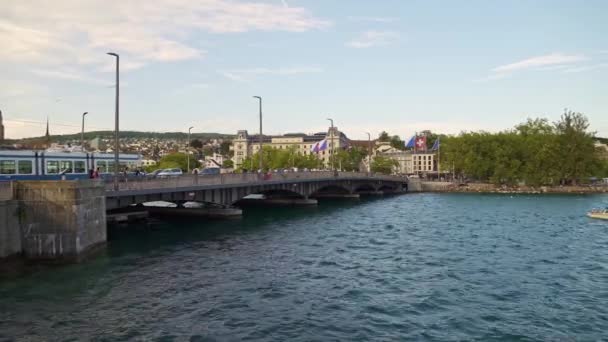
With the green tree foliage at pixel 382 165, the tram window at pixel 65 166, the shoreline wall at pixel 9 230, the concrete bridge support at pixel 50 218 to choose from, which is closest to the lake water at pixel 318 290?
the concrete bridge support at pixel 50 218

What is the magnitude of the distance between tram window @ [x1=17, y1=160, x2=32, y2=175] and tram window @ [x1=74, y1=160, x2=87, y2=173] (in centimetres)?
645

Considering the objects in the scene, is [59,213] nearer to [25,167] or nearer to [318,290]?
[25,167]

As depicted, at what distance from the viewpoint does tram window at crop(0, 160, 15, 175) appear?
39156 millimetres

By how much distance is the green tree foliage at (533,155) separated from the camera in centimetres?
13088

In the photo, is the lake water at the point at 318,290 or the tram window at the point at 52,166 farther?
the tram window at the point at 52,166

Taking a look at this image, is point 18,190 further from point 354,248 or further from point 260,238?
point 354,248

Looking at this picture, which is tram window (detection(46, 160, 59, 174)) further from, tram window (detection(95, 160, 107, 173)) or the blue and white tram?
tram window (detection(95, 160, 107, 173))

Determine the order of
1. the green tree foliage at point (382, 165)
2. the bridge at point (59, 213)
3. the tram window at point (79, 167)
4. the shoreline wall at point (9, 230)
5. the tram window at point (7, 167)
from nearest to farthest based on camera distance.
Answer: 1. the shoreline wall at point (9, 230)
2. the bridge at point (59, 213)
3. the tram window at point (7, 167)
4. the tram window at point (79, 167)
5. the green tree foliage at point (382, 165)

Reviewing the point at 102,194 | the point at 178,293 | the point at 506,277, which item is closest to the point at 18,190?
the point at 102,194

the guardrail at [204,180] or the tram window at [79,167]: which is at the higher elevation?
the tram window at [79,167]

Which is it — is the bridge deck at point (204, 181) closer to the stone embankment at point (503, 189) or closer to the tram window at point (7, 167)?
the tram window at point (7, 167)

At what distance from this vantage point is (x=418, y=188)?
14088cm

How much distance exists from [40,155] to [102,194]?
1308cm

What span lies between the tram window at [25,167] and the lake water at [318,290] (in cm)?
889
